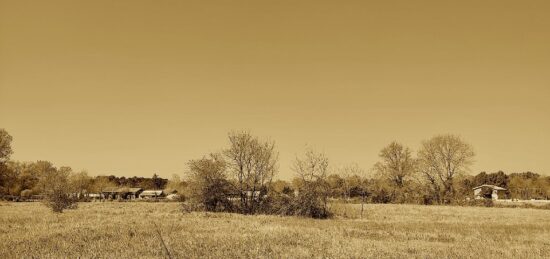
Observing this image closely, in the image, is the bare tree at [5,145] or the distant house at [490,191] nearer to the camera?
the bare tree at [5,145]

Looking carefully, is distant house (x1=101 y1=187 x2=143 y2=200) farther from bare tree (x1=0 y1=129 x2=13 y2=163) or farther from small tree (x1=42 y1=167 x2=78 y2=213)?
small tree (x1=42 y1=167 x2=78 y2=213)

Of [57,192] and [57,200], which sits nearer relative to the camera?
[57,200]

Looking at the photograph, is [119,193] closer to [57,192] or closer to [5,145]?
[5,145]

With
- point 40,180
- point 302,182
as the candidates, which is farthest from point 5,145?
point 302,182

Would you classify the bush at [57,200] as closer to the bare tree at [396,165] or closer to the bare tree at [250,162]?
the bare tree at [250,162]

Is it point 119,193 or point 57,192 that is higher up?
point 119,193

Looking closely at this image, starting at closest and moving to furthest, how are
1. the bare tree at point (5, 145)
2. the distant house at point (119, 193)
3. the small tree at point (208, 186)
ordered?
the small tree at point (208, 186)
the bare tree at point (5, 145)
the distant house at point (119, 193)

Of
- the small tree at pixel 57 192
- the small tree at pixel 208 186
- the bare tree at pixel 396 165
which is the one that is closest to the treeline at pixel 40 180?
the small tree at pixel 57 192

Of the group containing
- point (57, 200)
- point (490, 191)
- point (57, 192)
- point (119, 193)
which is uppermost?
point (490, 191)

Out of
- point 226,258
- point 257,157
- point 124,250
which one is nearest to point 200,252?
point 226,258

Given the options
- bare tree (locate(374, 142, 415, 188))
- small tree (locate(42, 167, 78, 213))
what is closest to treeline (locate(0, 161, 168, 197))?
small tree (locate(42, 167, 78, 213))

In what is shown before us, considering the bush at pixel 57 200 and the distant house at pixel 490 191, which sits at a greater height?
the distant house at pixel 490 191

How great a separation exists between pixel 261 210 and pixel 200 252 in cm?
2694

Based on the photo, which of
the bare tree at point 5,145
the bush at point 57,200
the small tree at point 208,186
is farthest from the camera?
the bare tree at point 5,145
